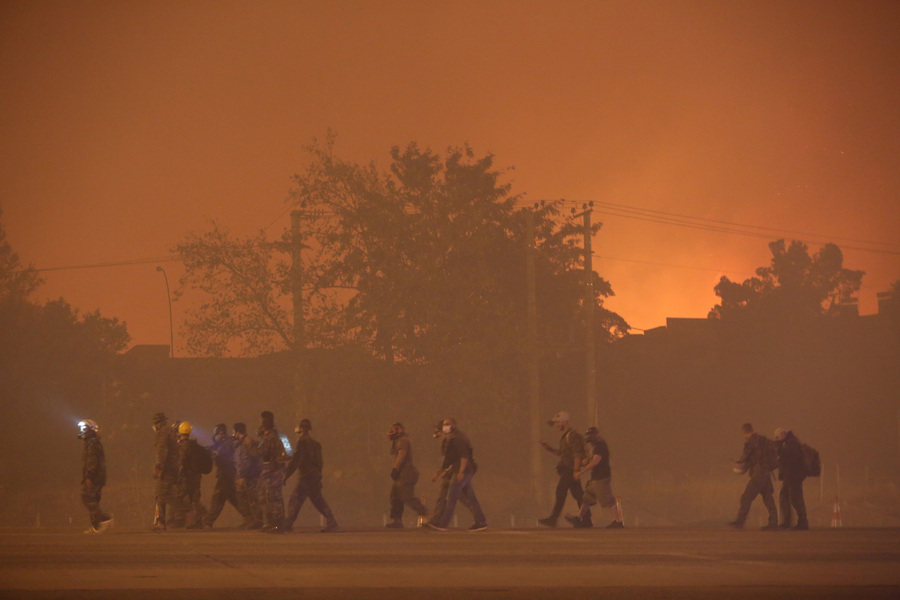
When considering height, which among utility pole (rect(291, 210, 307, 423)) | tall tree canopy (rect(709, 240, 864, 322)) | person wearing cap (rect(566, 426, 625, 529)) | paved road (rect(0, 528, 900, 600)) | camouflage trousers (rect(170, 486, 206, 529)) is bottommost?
paved road (rect(0, 528, 900, 600))

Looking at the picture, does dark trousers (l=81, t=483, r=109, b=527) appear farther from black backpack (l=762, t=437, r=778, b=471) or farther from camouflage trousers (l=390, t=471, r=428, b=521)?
black backpack (l=762, t=437, r=778, b=471)

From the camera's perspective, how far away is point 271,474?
19.1m

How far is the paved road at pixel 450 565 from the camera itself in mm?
11672

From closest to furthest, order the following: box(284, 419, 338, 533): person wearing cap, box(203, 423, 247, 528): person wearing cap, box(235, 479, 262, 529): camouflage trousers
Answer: box(284, 419, 338, 533): person wearing cap, box(235, 479, 262, 529): camouflage trousers, box(203, 423, 247, 528): person wearing cap

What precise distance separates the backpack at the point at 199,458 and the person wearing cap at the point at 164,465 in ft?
1.05

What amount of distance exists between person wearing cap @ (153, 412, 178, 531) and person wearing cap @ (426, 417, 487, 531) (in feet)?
14.6

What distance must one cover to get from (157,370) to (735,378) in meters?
30.7

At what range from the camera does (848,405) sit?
64000mm

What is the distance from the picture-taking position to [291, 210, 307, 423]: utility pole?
38312 mm

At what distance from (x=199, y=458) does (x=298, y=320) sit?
1872 cm

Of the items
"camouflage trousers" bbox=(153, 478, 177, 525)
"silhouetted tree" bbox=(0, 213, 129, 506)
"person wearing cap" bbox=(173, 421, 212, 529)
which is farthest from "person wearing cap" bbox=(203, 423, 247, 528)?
"silhouetted tree" bbox=(0, 213, 129, 506)

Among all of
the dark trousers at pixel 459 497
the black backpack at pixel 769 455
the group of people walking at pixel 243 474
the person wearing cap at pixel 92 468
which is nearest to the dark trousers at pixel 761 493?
the black backpack at pixel 769 455

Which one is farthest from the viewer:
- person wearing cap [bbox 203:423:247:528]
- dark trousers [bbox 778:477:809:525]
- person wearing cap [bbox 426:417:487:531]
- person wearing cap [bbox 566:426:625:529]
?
dark trousers [bbox 778:477:809:525]

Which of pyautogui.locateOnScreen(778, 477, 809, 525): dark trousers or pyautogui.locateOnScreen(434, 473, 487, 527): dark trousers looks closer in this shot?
pyautogui.locateOnScreen(434, 473, 487, 527): dark trousers
